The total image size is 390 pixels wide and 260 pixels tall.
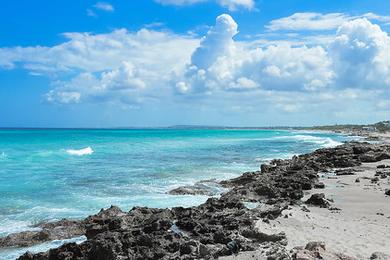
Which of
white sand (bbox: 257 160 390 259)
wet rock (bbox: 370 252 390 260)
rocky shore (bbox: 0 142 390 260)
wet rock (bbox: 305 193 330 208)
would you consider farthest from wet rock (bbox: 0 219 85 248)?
wet rock (bbox: 370 252 390 260)

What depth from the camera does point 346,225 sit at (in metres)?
12.3

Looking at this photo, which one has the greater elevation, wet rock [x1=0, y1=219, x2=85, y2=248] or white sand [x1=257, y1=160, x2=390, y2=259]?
white sand [x1=257, y1=160, x2=390, y2=259]

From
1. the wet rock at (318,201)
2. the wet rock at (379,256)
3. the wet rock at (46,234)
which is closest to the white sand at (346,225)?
the wet rock at (379,256)

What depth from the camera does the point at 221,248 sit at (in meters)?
10.1

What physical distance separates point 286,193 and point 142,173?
44.1 feet

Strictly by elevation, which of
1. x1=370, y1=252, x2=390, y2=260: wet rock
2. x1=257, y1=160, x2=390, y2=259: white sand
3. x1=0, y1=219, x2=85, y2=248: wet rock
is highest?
x1=370, y1=252, x2=390, y2=260: wet rock

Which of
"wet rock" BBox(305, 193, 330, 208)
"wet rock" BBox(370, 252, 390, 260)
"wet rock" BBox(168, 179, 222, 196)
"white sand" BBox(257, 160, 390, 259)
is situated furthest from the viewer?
"wet rock" BBox(168, 179, 222, 196)

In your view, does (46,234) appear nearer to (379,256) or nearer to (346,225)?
(346,225)

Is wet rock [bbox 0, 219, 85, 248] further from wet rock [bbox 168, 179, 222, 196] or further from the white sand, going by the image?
wet rock [bbox 168, 179, 222, 196]

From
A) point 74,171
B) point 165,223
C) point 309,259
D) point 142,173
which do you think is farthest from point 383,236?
point 74,171

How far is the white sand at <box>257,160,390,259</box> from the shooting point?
10.2 m

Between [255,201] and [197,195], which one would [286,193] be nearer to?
[255,201]

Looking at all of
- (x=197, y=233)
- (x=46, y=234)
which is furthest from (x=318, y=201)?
(x=46, y=234)

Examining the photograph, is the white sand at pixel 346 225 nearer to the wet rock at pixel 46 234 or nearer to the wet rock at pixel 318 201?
the wet rock at pixel 318 201
